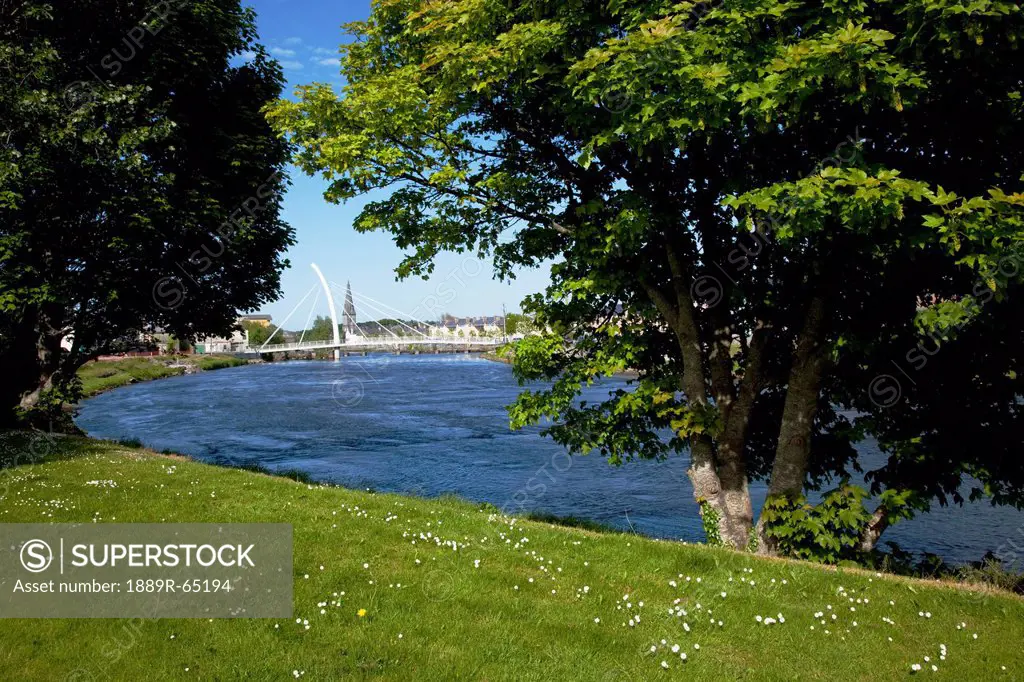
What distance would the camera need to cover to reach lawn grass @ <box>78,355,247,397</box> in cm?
7675

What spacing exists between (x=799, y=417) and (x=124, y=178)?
684 inches

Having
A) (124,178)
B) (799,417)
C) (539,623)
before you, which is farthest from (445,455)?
(539,623)

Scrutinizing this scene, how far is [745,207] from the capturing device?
37.6 feet

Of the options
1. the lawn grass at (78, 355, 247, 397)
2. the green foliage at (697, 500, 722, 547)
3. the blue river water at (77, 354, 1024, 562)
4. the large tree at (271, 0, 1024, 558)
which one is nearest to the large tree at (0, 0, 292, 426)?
the blue river water at (77, 354, 1024, 562)

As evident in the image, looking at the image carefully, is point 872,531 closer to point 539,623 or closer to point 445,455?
point 539,623

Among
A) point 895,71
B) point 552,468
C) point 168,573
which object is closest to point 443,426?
point 552,468

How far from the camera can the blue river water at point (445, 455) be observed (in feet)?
61.8

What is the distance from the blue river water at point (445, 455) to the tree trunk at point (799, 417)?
6424 mm

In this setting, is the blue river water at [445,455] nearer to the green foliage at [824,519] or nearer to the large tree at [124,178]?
A: the green foliage at [824,519]

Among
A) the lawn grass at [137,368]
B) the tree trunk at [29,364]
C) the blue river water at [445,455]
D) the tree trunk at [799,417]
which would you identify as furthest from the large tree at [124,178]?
the lawn grass at [137,368]

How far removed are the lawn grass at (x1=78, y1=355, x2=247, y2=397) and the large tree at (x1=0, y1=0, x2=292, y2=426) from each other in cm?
4602

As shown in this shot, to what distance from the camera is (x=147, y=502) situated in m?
11.4

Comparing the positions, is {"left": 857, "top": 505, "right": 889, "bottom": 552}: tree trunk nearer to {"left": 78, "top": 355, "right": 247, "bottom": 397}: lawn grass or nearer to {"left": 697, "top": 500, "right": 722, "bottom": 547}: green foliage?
{"left": 697, "top": 500, "right": 722, "bottom": 547}: green foliage

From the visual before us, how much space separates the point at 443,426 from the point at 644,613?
104ft
